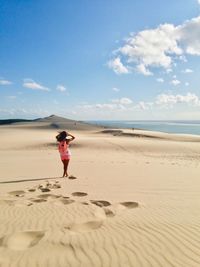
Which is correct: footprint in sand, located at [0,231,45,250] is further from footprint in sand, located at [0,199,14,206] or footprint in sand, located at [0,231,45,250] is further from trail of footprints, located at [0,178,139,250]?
footprint in sand, located at [0,199,14,206]

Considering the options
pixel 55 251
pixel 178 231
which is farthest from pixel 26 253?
pixel 178 231

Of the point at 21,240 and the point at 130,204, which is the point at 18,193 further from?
the point at 21,240

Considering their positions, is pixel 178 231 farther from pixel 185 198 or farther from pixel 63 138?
pixel 63 138

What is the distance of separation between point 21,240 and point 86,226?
4.26 feet

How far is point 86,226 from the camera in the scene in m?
5.49

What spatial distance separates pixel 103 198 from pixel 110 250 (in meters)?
3.29

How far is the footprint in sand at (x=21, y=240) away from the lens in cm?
455

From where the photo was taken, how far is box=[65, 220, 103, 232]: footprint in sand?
528 cm

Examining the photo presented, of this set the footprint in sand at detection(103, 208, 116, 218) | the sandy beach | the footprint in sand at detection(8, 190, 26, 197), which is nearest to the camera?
the sandy beach

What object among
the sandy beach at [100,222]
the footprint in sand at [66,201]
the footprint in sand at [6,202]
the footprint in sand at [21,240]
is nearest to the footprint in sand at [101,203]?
the sandy beach at [100,222]

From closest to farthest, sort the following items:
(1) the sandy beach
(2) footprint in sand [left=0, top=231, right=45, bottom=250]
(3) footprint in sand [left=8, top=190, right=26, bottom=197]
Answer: (1) the sandy beach, (2) footprint in sand [left=0, top=231, right=45, bottom=250], (3) footprint in sand [left=8, top=190, right=26, bottom=197]

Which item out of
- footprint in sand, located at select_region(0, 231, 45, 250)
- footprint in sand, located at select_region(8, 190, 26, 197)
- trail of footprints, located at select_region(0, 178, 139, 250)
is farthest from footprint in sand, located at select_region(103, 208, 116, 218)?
footprint in sand, located at select_region(8, 190, 26, 197)

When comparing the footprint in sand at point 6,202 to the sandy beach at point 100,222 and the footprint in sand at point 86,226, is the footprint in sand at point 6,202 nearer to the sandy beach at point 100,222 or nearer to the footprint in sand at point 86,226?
the sandy beach at point 100,222

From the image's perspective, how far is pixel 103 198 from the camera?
767cm
